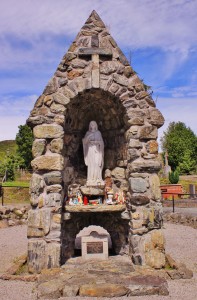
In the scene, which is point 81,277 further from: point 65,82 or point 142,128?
point 65,82

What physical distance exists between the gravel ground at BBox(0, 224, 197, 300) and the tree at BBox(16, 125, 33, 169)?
874 inches

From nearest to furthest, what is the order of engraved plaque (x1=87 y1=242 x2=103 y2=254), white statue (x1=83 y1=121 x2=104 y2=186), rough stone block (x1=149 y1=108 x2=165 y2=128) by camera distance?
rough stone block (x1=149 y1=108 x2=165 y2=128) < engraved plaque (x1=87 y1=242 x2=103 y2=254) < white statue (x1=83 y1=121 x2=104 y2=186)

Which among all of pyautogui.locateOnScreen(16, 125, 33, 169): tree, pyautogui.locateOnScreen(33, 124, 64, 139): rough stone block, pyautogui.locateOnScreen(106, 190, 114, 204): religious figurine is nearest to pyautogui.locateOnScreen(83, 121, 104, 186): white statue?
pyautogui.locateOnScreen(106, 190, 114, 204): religious figurine

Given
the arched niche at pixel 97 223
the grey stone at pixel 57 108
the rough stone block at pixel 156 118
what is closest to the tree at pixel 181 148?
the arched niche at pixel 97 223

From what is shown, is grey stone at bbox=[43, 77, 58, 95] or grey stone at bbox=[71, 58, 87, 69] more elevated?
grey stone at bbox=[71, 58, 87, 69]

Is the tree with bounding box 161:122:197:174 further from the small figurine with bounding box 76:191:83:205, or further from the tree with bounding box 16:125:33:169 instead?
the small figurine with bounding box 76:191:83:205

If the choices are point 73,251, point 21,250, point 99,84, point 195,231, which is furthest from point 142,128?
point 195,231

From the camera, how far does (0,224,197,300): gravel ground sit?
5.50 meters

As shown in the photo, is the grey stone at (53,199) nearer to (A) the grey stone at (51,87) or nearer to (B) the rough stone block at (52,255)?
(B) the rough stone block at (52,255)

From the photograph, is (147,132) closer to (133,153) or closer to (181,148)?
(133,153)

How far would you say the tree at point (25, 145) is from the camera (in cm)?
3494

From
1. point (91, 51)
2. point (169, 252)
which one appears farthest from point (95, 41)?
point (169, 252)

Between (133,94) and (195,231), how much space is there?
23.6 ft

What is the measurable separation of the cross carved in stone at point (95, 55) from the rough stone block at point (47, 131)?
1413 mm
